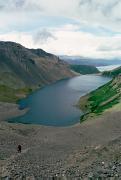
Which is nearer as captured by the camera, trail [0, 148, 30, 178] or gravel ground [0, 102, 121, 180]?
gravel ground [0, 102, 121, 180]

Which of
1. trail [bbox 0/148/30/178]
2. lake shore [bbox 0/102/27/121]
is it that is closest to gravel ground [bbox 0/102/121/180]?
trail [bbox 0/148/30/178]

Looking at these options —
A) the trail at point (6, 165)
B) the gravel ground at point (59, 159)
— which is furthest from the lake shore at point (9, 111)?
the trail at point (6, 165)

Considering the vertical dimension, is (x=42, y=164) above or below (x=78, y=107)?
below

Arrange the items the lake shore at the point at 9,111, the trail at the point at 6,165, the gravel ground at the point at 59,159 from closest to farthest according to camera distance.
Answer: the gravel ground at the point at 59,159 → the trail at the point at 6,165 → the lake shore at the point at 9,111

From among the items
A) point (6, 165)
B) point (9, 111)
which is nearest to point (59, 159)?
point (6, 165)

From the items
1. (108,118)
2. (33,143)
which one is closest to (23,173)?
(33,143)

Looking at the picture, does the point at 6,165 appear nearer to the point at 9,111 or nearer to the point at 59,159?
the point at 59,159

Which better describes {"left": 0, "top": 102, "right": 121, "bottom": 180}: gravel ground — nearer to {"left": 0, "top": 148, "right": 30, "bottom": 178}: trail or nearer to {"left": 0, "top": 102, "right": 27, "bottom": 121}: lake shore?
{"left": 0, "top": 148, "right": 30, "bottom": 178}: trail

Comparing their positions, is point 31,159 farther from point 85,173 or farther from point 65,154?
point 85,173

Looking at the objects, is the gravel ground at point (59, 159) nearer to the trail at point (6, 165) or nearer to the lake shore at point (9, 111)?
the trail at point (6, 165)

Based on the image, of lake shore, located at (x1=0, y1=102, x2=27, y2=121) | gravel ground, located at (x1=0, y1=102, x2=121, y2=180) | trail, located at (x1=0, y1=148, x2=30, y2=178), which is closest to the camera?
gravel ground, located at (x1=0, y1=102, x2=121, y2=180)

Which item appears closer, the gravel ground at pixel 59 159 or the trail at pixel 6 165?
the gravel ground at pixel 59 159
